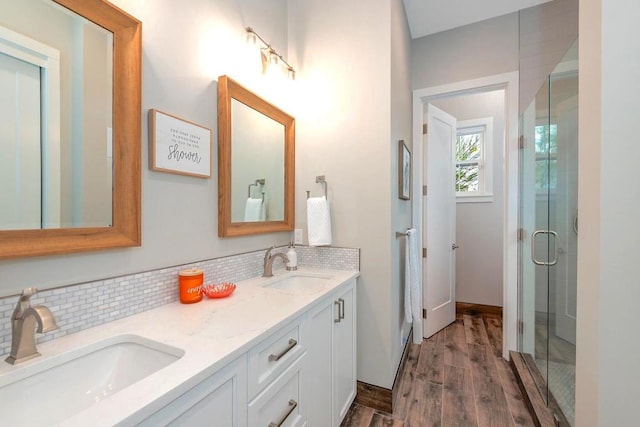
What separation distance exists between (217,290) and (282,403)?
52 centimetres

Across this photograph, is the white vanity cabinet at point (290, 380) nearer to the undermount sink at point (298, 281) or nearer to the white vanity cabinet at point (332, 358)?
the white vanity cabinet at point (332, 358)

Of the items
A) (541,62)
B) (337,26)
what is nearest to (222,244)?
(337,26)

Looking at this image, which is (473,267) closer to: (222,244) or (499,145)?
(499,145)

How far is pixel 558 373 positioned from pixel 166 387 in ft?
7.20

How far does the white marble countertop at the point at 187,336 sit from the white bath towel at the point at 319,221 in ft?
1.52

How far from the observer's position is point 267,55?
167 centimetres

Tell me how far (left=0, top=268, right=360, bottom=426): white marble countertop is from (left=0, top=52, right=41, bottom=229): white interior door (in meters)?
0.38

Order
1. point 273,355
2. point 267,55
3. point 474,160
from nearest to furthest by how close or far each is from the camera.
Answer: point 273,355 → point 267,55 → point 474,160

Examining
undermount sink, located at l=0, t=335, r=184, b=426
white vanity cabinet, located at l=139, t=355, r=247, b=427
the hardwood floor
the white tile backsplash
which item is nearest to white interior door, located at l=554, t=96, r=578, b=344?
the hardwood floor

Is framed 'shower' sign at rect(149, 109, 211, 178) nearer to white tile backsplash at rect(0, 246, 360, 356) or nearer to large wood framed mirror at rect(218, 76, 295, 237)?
large wood framed mirror at rect(218, 76, 295, 237)

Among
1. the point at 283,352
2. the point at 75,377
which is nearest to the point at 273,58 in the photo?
the point at 283,352

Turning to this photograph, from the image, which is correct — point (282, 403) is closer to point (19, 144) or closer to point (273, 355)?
point (273, 355)

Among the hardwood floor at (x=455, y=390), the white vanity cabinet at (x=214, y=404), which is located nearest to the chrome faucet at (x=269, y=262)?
the white vanity cabinet at (x=214, y=404)

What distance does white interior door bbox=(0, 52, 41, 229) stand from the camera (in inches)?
28.5
